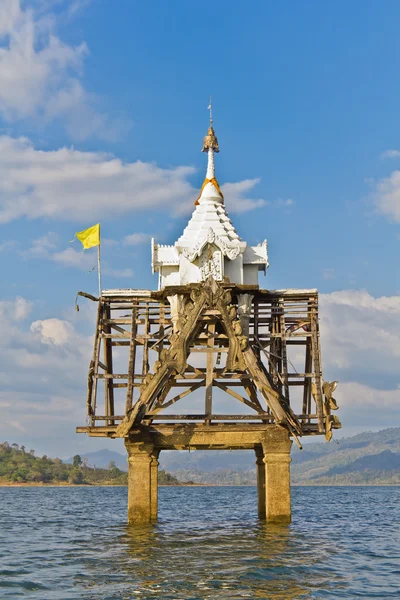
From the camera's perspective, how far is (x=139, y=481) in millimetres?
29125

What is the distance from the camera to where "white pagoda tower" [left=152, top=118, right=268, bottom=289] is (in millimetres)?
31562

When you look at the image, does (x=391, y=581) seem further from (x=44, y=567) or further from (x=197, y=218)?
(x=197, y=218)

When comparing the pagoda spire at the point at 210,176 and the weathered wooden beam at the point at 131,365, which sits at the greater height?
the pagoda spire at the point at 210,176

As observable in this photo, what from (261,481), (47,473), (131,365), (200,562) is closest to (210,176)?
(131,365)

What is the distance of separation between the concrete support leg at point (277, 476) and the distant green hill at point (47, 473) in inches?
5590

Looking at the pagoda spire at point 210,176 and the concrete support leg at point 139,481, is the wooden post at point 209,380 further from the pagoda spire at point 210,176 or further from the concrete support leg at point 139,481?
the pagoda spire at point 210,176

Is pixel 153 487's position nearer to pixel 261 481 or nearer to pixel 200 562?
pixel 261 481

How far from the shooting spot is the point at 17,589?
741 inches

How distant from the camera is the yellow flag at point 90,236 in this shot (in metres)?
34.8

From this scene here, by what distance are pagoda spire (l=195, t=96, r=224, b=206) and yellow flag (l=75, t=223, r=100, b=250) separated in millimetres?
4256

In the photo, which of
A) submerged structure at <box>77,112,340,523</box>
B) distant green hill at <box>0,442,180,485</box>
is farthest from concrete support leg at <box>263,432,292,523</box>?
distant green hill at <box>0,442,180,485</box>

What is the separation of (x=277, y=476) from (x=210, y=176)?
13.3 m

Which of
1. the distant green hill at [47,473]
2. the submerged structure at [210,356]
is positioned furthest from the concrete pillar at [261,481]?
the distant green hill at [47,473]

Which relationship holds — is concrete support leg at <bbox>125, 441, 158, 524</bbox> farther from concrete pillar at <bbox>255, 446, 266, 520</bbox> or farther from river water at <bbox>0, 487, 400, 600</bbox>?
concrete pillar at <bbox>255, 446, 266, 520</bbox>
